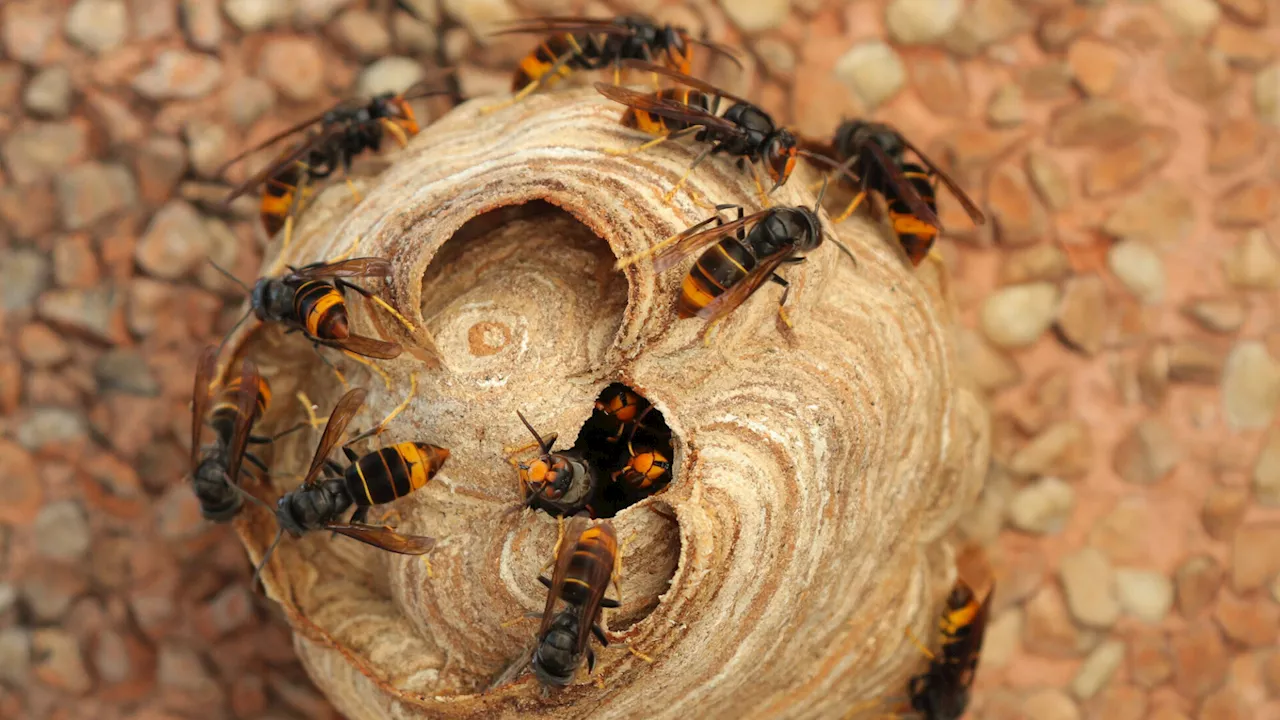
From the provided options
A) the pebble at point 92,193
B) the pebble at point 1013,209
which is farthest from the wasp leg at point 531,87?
the pebble at point 1013,209

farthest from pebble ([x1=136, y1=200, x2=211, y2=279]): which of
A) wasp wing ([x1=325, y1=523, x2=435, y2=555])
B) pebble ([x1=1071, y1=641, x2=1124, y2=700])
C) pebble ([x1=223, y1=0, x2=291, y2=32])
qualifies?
pebble ([x1=1071, y1=641, x2=1124, y2=700])

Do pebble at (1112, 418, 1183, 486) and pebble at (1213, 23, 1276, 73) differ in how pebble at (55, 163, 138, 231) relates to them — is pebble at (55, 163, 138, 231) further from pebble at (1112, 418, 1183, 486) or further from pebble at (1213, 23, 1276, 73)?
pebble at (1213, 23, 1276, 73)

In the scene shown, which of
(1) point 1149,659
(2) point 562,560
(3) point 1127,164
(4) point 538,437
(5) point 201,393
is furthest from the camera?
(3) point 1127,164

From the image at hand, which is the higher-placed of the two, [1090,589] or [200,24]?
[200,24]

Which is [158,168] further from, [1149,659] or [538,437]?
[1149,659]

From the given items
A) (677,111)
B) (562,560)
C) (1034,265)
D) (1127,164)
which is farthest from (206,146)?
(1127,164)

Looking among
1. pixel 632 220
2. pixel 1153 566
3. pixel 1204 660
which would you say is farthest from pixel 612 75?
pixel 1204 660

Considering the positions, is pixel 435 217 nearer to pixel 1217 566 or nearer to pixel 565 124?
pixel 565 124
